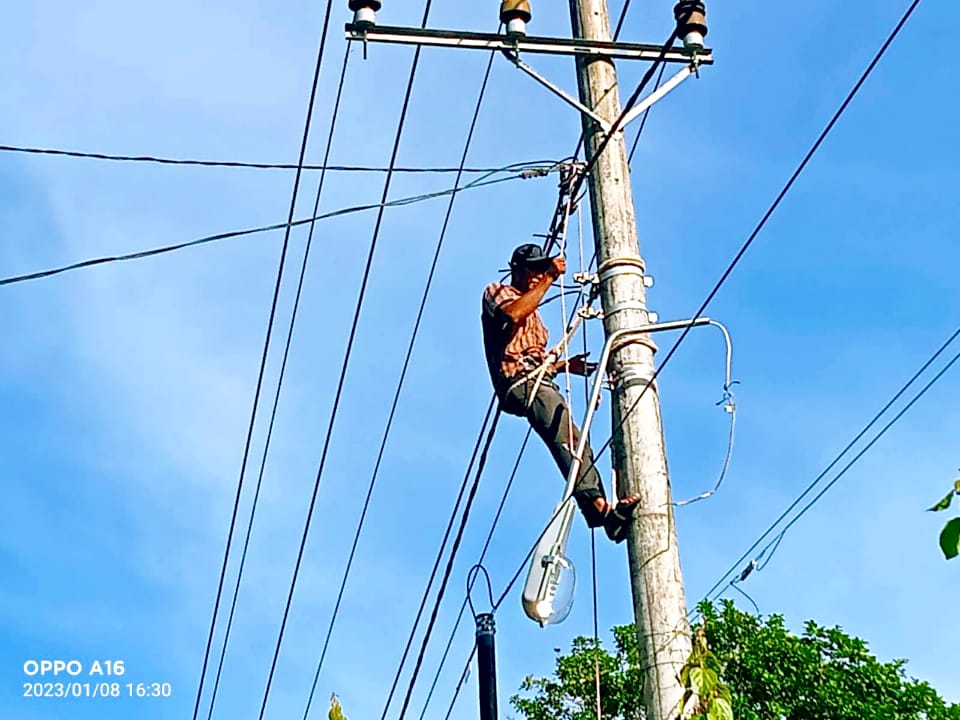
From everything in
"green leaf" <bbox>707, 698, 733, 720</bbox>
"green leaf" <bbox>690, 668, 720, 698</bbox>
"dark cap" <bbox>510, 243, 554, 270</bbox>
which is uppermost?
"dark cap" <bbox>510, 243, 554, 270</bbox>

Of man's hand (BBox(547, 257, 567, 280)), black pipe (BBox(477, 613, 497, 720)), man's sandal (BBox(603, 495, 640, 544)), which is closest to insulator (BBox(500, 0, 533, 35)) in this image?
man's hand (BBox(547, 257, 567, 280))

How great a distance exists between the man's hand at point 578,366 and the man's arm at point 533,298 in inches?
11.5

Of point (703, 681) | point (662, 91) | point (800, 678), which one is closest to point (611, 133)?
point (662, 91)

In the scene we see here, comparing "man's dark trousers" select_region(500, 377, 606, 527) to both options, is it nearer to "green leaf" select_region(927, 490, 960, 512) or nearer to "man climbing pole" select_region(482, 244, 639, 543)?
"man climbing pole" select_region(482, 244, 639, 543)

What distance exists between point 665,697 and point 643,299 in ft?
5.55

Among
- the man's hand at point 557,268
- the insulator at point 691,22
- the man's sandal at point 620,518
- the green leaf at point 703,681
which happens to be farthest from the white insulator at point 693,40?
the green leaf at point 703,681

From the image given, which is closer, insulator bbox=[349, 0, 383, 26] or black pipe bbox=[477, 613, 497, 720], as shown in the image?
insulator bbox=[349, 0, 383, 26]

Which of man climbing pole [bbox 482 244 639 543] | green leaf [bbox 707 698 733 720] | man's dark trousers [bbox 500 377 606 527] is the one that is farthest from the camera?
man climbing pole [bbox 482 244 639 543]

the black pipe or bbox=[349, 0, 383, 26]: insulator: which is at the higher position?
bbox=[349, 0, 383, 26]: insulator

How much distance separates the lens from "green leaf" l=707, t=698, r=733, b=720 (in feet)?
14.6

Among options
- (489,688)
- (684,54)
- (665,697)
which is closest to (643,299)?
(684,54)

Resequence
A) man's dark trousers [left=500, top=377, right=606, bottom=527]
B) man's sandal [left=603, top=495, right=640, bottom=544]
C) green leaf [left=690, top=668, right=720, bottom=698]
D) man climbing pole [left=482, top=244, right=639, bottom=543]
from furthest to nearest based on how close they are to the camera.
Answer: man climbing pole [left=482, top=244, right=639, bottom=543] → man's dark trousers [left=500, top=377, right=606, bottom=527] → man's sandal [left=603, top=495, right=640, bottom=544] → green leaf [left=690, top=668, right=720, bottom=698]

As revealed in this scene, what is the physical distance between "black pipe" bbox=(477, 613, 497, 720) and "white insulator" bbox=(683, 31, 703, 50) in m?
3.53

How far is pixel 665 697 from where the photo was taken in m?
4.99
